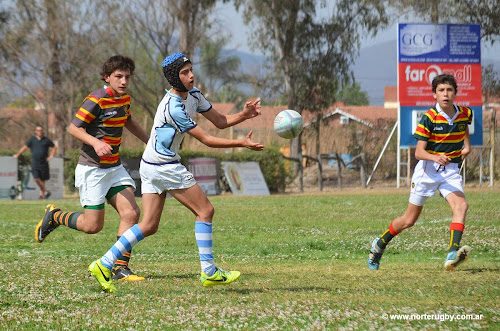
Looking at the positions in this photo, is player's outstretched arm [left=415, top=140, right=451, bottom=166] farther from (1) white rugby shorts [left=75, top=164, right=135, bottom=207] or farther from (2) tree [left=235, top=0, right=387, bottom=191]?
(2) tree [left=235, top=0, right=387, bottom=191]

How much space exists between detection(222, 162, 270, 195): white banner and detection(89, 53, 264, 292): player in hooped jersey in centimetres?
2059

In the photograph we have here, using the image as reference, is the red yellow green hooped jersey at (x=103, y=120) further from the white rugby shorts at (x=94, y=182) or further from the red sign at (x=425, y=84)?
the red sign at (x=425, y=84)

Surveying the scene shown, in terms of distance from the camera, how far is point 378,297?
250 inches

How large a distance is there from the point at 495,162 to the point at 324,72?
8.81 metres

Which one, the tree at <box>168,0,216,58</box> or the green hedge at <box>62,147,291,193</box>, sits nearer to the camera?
the green hedge at <box>62,147,291,193</box>

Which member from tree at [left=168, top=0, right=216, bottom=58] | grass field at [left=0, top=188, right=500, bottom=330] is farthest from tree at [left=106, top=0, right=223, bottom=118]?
grass field at [left=0, top=188, right=500, bottom=330]

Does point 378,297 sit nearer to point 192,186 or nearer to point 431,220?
point 192,186

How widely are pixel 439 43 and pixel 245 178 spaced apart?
8.88 m

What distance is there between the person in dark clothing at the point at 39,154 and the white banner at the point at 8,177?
1039mm

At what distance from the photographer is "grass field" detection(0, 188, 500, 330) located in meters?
5.51

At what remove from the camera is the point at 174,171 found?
695cm

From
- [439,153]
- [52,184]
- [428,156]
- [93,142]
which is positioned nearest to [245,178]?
[52,184]

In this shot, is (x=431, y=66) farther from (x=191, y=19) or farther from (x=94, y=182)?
(x=94, y=182)

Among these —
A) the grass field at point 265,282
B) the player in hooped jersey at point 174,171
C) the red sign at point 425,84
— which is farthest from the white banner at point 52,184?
the player in hooped jersey at point 174,171
